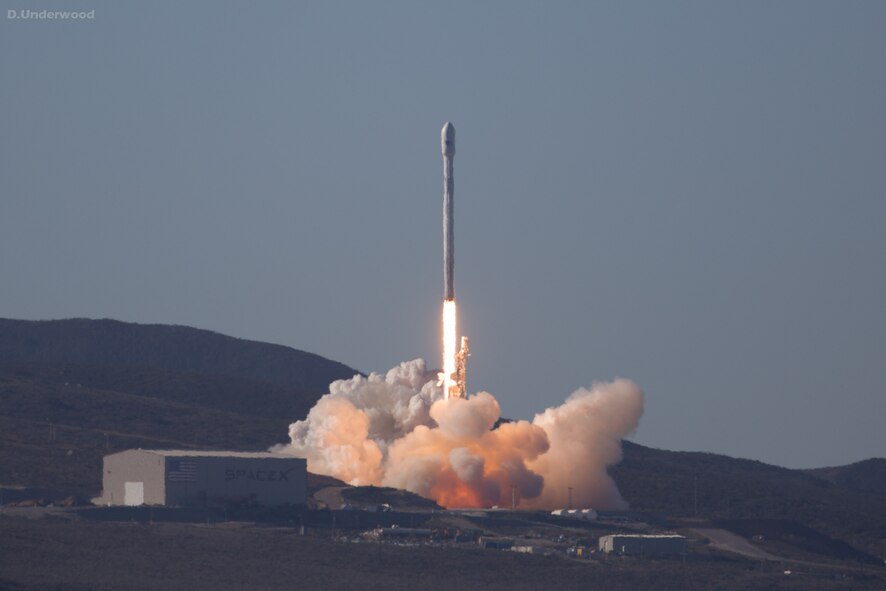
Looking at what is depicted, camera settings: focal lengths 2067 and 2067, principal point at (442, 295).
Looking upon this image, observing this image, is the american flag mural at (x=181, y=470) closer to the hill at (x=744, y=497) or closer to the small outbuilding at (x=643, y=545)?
the small outbuilding at (x=643, y=545)

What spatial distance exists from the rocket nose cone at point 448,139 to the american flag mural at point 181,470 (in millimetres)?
22539

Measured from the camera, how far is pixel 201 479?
101m

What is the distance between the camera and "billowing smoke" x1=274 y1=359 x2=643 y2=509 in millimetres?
111188

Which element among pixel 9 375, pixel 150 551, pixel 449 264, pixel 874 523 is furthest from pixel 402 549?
pixel 9 375

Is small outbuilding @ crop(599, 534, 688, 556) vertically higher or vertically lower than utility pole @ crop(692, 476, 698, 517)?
lower

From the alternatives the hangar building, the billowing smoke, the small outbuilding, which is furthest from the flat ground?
the billowing smoke

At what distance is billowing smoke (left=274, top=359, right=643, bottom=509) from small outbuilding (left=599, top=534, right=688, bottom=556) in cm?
1469

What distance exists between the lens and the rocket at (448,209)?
111 meters

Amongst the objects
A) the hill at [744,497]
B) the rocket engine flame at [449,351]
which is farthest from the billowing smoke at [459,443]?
the hill at [744,497]

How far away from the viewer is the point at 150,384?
167 m

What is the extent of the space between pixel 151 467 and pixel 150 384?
6636 cm

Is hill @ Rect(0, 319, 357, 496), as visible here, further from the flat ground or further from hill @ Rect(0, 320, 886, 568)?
the flat ground

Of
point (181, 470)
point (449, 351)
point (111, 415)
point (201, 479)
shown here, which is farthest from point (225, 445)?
point (181, 470)

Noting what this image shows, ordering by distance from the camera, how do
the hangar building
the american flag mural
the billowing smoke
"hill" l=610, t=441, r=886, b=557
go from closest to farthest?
the american flag mural < the hangar building < the billowing smoke < "hill" l=610, t=441, r=886, b=557
